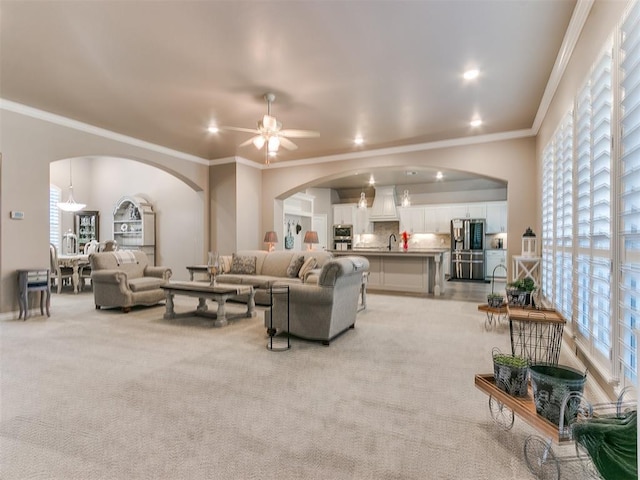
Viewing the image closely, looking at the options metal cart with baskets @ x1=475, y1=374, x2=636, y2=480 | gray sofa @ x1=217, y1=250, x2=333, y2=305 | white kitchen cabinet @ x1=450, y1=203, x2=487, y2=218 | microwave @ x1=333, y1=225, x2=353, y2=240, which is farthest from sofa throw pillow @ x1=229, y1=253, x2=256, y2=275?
white kitchen cabinet @ x1=450, y1=203, x2=487, y2=218

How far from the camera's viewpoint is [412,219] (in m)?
10.6

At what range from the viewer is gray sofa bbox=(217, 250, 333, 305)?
5508mm

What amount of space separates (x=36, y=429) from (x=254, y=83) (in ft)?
12.1

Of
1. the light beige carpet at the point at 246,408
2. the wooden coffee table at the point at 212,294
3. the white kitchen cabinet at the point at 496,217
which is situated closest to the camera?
the light beige carpet at the point at 246,408

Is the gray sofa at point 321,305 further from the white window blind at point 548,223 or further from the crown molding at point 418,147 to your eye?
the crown molding at point 418,147

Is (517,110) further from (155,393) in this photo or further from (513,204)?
(155,393)

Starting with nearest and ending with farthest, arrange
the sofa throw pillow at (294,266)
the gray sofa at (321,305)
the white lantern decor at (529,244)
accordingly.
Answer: the gray sofa at (321,305), the white lantern decor at (529,244), the sofa throw pillow at (294,266)

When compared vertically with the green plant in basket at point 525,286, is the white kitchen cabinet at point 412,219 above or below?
above

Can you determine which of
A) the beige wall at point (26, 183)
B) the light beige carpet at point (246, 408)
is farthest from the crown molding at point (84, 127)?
the light beige carpet at point (246, 408)

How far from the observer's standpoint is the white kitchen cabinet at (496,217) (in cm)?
953

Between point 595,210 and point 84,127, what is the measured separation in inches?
269

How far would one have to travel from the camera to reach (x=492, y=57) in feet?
11.4

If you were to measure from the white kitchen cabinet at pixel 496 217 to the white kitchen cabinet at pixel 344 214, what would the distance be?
4.03m

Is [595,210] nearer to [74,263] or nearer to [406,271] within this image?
[406,271]
